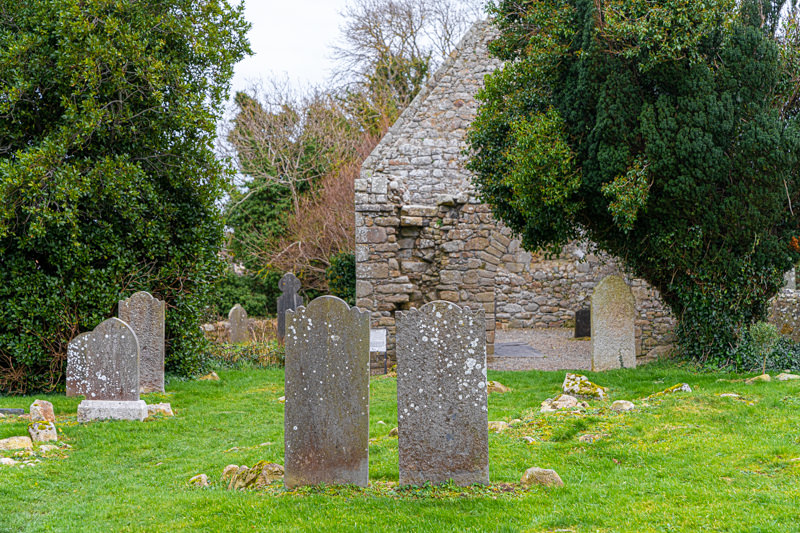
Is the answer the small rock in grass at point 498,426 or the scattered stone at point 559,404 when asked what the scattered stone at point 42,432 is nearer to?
the small rock in grass at point 498,426

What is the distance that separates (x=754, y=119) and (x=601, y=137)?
2173 mm

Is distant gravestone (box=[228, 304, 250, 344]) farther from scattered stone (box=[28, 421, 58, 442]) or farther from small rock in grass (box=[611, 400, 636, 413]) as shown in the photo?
small rock in grass (box=[611, 400, 636, 413])

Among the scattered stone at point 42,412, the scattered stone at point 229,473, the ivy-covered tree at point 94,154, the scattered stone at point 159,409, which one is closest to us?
the scattered stone at point 229,473

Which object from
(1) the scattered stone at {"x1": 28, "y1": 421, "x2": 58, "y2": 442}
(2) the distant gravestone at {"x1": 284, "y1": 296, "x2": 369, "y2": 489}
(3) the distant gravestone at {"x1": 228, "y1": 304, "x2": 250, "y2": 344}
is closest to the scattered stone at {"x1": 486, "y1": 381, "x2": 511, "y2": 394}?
(2) the distant gravestone at {"x1": 284, "y1": 296, "x2": 369, "y2": 489}

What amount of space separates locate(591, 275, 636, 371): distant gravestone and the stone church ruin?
0.99 m

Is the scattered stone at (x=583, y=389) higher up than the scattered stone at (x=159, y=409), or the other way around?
the scattered stone at (x=583, y=389)

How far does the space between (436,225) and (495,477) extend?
8504mm

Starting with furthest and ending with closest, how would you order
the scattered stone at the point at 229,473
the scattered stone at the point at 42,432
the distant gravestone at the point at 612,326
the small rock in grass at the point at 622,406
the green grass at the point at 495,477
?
the distant gravestone at the point at 612,326, the small rock in grass at the point at 622,406, the scattered stone at the point at 42,432, the scattered stone at the point at 229,473, the green grass at the point at 495,477

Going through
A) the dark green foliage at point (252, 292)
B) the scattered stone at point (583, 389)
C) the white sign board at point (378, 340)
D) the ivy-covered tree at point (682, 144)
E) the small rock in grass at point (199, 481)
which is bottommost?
the small rock in grass at point (199, 481)

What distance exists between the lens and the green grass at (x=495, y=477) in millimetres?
4375

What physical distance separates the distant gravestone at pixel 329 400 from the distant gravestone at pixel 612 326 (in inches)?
279

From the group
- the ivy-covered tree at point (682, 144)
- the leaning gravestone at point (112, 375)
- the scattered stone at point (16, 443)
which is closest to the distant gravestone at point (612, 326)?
the ivy-covered tree at point (682, 144)

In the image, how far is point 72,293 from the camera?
32.8 ft

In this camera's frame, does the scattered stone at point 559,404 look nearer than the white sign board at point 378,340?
Yes
